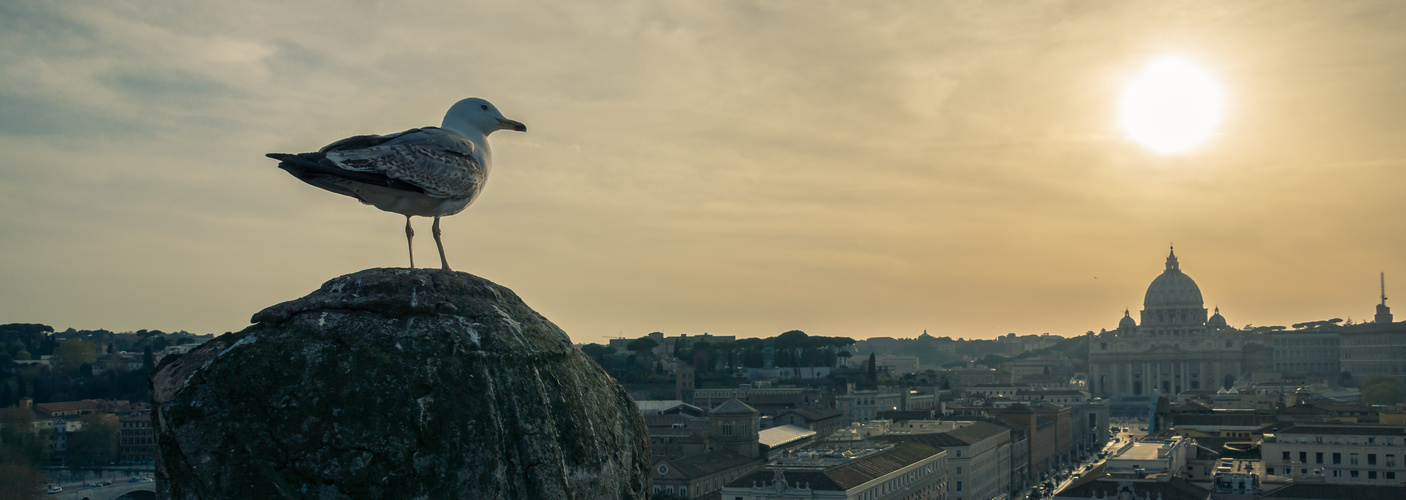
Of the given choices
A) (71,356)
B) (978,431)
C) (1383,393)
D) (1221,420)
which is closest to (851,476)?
(978,431)

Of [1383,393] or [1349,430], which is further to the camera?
[1383,393]

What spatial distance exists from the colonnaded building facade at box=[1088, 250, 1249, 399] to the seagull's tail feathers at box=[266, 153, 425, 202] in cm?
16567

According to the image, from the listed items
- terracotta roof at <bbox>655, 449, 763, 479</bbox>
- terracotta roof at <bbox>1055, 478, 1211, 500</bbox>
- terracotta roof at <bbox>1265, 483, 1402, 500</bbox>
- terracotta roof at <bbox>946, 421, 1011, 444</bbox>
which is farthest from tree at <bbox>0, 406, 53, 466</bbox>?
terracotta roof at <bbox>1265, 483, 1402, 500</bbox>

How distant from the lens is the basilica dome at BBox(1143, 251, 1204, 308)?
557ft

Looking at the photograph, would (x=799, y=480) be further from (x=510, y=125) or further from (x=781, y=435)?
(x=510, y=125)

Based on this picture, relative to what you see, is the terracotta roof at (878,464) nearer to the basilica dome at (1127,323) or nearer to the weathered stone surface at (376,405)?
the weathered stone surface at (376,405)

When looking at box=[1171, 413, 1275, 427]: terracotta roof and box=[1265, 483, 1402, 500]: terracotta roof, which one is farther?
box=[1171, 413, 1275, 427]: terracotta roof

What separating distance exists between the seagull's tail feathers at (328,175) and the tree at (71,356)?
116m

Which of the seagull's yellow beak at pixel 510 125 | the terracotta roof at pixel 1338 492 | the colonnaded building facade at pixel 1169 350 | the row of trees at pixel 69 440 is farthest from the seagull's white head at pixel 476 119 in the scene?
the colonnaded building facade at pixel 1169 350

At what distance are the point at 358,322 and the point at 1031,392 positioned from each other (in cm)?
11672

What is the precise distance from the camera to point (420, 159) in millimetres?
7289

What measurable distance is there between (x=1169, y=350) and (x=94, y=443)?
129869mm

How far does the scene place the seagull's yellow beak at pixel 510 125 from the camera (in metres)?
8.05

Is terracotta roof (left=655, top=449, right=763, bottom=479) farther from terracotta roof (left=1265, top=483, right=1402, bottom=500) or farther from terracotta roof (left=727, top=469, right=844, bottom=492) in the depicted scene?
terracotta roof (left=1265, top=483, right=1402, bottom=500)
